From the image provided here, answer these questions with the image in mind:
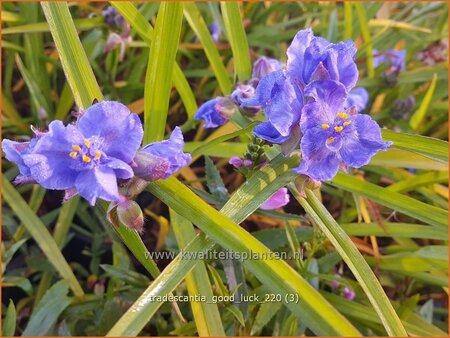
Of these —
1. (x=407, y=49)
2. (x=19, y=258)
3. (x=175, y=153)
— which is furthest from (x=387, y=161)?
(x=19, y=258)

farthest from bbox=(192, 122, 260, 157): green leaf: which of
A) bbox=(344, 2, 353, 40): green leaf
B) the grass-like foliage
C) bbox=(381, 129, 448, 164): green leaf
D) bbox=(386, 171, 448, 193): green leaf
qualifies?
bbox=(344, 2, 353, 40): green leaf

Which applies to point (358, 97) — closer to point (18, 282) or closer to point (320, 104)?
point (320, 104)

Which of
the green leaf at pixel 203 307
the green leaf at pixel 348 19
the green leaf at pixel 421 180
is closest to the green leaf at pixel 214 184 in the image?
the green leaf at pixel 203 307

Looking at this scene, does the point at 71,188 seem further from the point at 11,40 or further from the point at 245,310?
the point at 11,40

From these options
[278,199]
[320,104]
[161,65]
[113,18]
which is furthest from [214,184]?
[113,18]

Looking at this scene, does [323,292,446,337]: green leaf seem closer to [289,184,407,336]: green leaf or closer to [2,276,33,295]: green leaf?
[289,184,407,336]: green leaf

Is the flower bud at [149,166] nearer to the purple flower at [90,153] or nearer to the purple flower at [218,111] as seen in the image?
the purple flower at [90,153]

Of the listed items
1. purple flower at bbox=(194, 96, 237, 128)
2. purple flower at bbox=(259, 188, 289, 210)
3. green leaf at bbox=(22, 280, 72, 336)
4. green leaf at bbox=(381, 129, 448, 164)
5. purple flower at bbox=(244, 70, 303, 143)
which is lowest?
green leaf at bbox=(22, 280, 72, 336)
